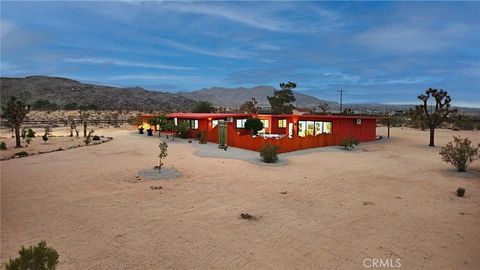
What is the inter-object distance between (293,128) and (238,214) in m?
23.2

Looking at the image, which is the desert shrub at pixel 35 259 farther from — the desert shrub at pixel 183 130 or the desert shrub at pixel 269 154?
the desert shrub at pixel 183 130

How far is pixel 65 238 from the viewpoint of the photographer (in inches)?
334

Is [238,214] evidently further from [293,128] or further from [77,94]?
[77,94]

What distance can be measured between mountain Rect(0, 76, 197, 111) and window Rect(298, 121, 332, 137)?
241 feet

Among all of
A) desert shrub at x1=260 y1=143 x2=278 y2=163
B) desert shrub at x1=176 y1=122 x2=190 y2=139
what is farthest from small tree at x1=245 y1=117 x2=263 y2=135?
desert shrub at x1=260 y1=143 x2=278 y2=163

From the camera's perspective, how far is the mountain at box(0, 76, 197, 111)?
106 m

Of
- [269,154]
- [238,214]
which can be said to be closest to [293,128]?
[269,154]

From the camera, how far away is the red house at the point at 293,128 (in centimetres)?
2525

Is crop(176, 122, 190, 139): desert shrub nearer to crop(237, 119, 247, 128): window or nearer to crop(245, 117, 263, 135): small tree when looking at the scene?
crop(237, 119, 247, 128): window

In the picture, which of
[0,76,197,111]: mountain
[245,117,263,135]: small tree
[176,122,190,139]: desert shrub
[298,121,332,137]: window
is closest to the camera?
[298,121,332,137]: window

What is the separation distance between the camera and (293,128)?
107 ft

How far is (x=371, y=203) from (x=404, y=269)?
4.72 m

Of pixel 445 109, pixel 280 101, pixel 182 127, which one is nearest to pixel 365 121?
pixel 445 109

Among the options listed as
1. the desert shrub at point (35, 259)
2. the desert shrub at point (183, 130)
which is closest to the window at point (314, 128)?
the desert shrub at point (183, 130)
